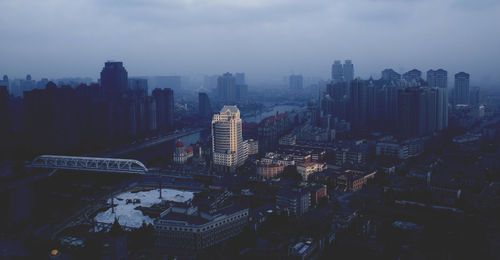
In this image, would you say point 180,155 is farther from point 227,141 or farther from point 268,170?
point 268,170

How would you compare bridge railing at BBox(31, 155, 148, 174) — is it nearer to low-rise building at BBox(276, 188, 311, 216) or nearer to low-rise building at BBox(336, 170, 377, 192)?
low-rise building at BBox(276, 188, 311, 216)

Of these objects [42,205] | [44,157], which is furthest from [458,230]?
[44,157]

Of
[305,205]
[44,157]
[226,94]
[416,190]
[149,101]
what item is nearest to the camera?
[305,205]

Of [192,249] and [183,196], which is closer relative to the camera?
[192,249]

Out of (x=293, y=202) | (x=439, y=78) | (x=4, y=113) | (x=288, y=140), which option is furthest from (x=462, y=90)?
(x=4, y=113)

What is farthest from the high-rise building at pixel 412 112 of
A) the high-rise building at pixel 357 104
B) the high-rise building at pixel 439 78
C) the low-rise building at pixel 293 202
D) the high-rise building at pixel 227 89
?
the high-rise building at pixel 227 89

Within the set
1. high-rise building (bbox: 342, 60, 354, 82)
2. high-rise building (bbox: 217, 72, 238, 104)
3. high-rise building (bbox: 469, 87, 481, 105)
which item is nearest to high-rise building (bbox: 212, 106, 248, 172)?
high-rise building (bbox: 469, 87, 481, 105)

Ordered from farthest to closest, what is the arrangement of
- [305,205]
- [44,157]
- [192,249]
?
[44,157] < [305,205] < [192,249]

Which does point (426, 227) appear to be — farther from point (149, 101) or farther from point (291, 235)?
point (149, 101)

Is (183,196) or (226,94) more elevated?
(226,94)
